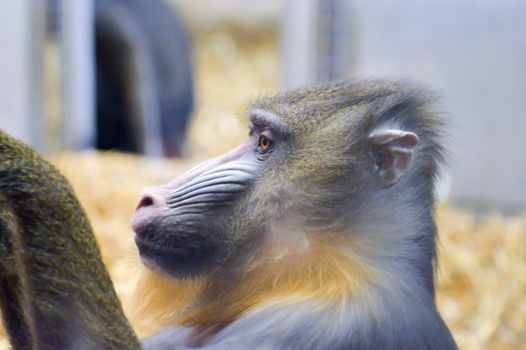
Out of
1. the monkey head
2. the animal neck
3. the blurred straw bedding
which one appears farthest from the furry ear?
the blurred straw bedding

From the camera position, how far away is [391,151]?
3363 millimetres

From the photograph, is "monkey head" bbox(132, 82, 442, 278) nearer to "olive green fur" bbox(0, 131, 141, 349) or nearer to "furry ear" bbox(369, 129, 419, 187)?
"furry ear" bbox(369, 129, 419, 187)

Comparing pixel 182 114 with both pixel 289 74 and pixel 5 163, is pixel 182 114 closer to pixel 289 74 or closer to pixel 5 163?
pixel 289 74

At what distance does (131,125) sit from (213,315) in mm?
7852

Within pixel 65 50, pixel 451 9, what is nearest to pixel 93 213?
pixel 65 50

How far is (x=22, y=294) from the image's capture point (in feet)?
9.34

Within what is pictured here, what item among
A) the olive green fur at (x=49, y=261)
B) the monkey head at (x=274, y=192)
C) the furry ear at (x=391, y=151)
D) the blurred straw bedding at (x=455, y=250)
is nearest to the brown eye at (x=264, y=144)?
the monkey head at (x=274, y=192)

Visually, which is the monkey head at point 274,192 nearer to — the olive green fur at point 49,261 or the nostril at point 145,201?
the nostril at point 145,201

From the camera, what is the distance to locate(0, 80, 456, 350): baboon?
3.16m

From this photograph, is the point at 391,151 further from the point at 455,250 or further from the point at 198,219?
the point at 455,250

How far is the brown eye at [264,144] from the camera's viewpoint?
3455 mm

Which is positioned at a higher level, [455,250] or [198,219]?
[198,219]

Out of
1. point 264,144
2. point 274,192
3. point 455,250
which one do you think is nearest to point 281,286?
point 274,192

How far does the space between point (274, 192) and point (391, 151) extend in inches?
15.4
